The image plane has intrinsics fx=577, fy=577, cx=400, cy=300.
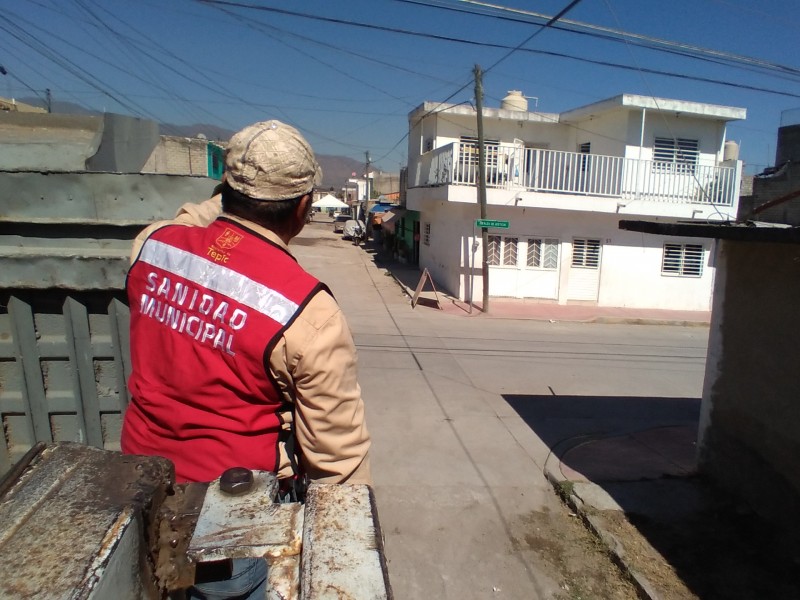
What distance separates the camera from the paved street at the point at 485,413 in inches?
167

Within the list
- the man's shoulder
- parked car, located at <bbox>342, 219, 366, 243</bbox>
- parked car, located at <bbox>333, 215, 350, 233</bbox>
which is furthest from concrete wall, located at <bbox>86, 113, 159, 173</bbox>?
parked car, located at <bbox>333, 215, 350, 233</bbox>

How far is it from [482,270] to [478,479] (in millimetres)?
10185

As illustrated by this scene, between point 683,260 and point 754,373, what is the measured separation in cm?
1270

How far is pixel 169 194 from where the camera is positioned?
100.0 inches

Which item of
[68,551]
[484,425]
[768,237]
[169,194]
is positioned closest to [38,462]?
[68,551]

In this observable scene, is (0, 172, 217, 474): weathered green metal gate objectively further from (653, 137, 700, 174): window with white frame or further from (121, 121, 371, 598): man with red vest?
(653, 137, 700, 174): window with white frame

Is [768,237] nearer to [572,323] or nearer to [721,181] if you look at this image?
[572,323]

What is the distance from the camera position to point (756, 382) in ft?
15.9

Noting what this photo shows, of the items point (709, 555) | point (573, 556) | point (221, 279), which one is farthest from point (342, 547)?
point (709, 555)

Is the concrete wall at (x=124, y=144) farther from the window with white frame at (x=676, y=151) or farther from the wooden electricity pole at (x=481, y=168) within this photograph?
the window with white frame at (x=676, y=151)

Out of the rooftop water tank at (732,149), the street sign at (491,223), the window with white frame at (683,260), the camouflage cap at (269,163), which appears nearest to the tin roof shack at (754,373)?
the camouflage cap at (269,163)

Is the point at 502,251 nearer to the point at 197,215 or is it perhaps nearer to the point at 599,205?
the point at 599,205

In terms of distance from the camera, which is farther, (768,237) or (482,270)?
(482,270)

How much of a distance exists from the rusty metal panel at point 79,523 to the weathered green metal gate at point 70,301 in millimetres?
1534
